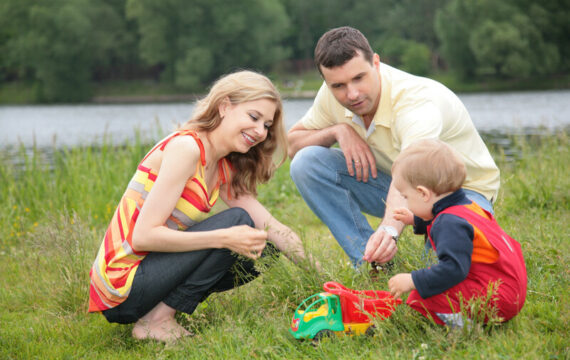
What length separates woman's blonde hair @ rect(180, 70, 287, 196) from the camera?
281cm

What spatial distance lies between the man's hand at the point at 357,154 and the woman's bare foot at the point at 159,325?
4.42 ft

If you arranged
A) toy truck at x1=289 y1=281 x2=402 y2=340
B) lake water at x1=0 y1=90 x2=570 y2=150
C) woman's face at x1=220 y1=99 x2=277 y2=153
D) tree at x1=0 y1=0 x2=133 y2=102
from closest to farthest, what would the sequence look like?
toy truck at x1=289 y1=281 x2=402 y2=340, woman's face at x1=220 y1=99 x2=277 y2=153, lake water at x1=0 y1=90 x2=570 y2=150, tree at x1=0 y1=0 x2=133 y2=102

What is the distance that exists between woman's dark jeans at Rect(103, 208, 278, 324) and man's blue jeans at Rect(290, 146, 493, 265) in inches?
27.7

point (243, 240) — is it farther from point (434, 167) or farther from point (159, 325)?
point (434, 167)

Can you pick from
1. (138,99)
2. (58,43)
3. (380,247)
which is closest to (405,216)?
(380,247)

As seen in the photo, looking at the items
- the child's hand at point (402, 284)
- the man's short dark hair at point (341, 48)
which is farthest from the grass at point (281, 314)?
the man's short dark hair at point (341, 48)

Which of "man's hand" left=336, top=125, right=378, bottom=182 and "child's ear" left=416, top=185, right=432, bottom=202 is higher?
"child's ear" left=416, top=185, right=432, bottom=202

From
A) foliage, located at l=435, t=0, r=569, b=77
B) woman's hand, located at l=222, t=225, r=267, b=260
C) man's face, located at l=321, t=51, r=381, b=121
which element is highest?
man's face, located at l=321, t=51, r=381, b=121

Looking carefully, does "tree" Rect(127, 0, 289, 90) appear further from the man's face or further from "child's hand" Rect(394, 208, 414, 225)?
"child's hand" Rect(394, 208, 414, 225)

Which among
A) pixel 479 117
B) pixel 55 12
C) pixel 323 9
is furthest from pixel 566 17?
pixel 55 12

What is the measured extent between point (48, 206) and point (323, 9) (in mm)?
54499

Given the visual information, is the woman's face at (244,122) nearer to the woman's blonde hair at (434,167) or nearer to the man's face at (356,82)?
the man's face at (356,82)

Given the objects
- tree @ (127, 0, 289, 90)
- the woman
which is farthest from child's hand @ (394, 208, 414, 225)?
tree @ (127, 0, 289, 90)

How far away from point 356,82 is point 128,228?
1.43 metres
